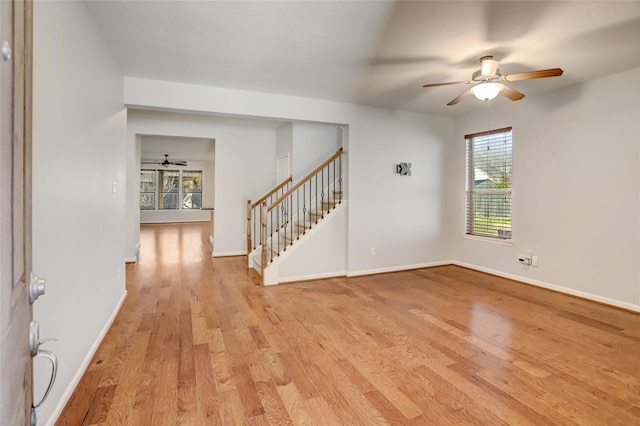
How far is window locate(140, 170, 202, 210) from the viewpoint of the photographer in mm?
12406

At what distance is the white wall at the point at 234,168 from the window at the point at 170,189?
6.55 meters

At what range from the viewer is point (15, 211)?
67 centimetres

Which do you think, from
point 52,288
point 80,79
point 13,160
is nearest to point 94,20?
point 80,79

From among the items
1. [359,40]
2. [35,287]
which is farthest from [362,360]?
[359,40]

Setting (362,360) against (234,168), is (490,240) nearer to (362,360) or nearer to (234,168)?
(362,360)

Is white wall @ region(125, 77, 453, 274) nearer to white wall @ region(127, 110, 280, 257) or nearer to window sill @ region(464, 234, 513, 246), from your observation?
window sill @ region(464, 234, 513, 246)

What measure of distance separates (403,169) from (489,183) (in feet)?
4.37

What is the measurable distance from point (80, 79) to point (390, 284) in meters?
3.86

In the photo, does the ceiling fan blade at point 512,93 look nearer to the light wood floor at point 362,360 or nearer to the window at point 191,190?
the light wood floor at point 362,360

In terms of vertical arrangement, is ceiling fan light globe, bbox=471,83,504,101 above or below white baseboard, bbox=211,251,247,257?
above

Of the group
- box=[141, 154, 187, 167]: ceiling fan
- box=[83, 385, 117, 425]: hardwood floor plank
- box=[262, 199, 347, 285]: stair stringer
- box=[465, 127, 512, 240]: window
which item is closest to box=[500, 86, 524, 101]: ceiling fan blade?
box=[465, 127, 512, 240]: window

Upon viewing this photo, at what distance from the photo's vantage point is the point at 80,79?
6.96ft

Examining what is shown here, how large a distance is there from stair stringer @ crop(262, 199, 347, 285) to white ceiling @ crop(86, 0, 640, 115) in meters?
1.87

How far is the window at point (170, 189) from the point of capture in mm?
12406
